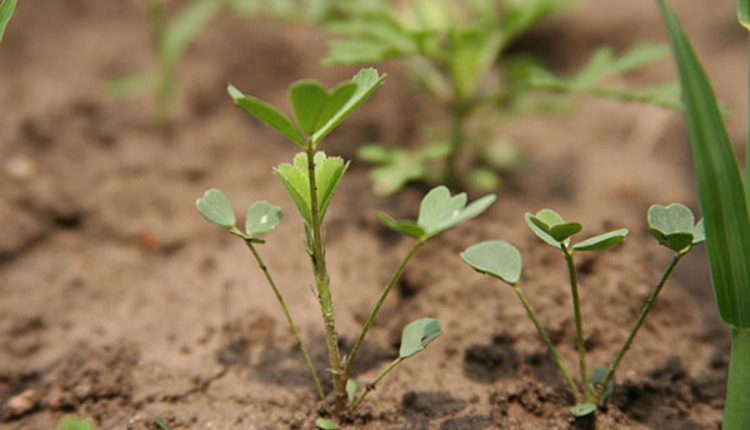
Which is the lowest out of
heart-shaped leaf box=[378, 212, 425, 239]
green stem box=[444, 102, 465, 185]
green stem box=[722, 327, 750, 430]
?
green stem box=[722, 327, 750, 430]

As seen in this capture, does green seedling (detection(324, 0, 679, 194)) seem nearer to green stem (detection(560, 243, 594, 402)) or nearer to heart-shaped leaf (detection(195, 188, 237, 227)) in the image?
heart-shaped leaf (detection(195, 188, 237, 227))

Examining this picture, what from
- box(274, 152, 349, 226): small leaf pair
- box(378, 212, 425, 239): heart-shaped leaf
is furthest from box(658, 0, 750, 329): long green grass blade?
box(274, 152, 349, 226): small leaf pair

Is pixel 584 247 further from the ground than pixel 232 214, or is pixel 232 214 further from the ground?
pixel 232 214

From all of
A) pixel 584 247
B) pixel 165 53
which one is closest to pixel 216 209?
pixel 584 247

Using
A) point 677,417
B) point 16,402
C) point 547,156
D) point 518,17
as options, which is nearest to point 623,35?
point 547,156

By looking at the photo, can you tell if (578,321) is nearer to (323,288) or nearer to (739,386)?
(739,386)

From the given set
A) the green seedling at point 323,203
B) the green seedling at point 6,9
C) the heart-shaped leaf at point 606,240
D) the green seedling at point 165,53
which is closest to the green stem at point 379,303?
the green seedling at point 323,203

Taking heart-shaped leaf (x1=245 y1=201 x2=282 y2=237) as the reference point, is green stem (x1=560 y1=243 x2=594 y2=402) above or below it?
below
